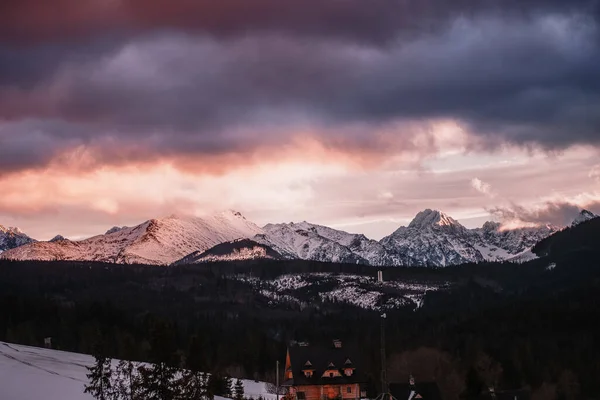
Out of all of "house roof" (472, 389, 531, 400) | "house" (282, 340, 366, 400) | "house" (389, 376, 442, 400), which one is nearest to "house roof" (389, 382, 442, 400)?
"house" (389, 376, 442, 400)

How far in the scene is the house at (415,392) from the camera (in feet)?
548

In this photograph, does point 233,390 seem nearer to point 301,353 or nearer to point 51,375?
point 301,353

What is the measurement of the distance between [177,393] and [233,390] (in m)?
90.4

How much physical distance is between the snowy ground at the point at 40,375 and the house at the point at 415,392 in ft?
86.1

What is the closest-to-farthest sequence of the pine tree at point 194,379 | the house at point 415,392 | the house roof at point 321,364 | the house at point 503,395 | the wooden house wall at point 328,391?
the pine tree at point 194,379, the house at point 503,395, the house at point 415,392, the wooden house wall at point 328,391, the house roof at point 321,364

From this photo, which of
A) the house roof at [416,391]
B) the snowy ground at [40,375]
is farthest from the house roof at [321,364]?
the snowy ground at [40,375]

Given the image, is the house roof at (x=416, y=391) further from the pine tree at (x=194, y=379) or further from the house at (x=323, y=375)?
the pine tree at (x=194, y=379)

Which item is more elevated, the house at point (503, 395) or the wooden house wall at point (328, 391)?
the wooden house wall at point (328, 391)

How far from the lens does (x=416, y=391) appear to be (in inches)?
6614

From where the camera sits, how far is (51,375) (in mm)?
156000

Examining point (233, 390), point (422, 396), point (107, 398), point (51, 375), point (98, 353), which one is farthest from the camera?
point (233, 390)

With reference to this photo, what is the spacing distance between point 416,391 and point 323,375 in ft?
48.3

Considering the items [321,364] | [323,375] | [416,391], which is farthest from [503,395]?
[321,364]

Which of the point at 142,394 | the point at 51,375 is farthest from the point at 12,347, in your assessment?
the point at 142,394
